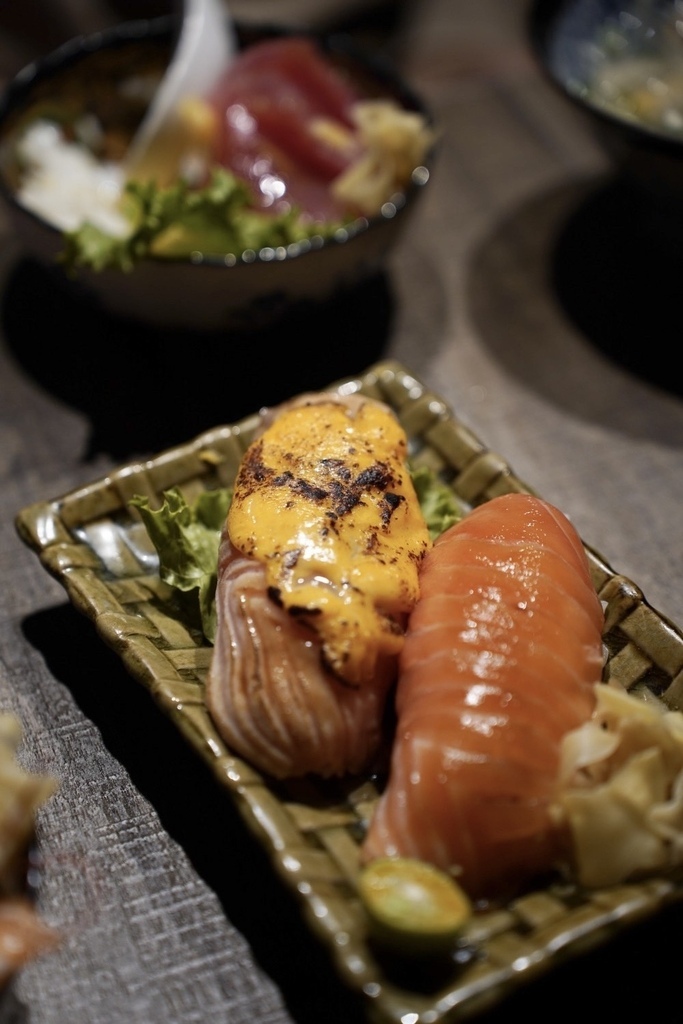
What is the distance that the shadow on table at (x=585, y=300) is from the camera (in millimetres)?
2893

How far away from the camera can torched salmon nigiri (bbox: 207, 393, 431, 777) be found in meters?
1.58

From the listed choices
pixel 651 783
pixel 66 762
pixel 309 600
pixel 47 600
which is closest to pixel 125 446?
pixel 47 600

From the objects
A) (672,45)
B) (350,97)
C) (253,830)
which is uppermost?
(672,45)

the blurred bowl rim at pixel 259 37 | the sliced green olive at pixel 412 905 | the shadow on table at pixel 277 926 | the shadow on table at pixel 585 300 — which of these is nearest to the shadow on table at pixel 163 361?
the blurred bowl rim at pixel 259 37

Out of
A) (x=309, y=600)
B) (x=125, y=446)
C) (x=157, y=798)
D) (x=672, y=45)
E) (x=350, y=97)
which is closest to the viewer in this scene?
(x=309, y=600)

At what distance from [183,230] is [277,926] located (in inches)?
70.1

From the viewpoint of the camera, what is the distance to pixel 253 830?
4.88 feet

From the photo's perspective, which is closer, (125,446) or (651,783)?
(651,783)

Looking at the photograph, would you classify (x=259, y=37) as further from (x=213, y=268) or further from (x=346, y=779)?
(x=346, y=779)

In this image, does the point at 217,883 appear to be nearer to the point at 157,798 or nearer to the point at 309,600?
the point at 157,798

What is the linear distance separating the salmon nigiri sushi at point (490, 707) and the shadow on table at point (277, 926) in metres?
0.19

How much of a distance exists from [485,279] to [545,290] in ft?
0.66

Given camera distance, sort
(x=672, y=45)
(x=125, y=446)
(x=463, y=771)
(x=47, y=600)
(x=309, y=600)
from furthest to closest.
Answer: (x=672, y=45), (x=125, y=446), (x=47, y=600), (x=309, y=600), (x=463, y=771)

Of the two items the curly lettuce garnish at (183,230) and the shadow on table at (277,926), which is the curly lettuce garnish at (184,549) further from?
the curly lettuce garnish at (183,230)
